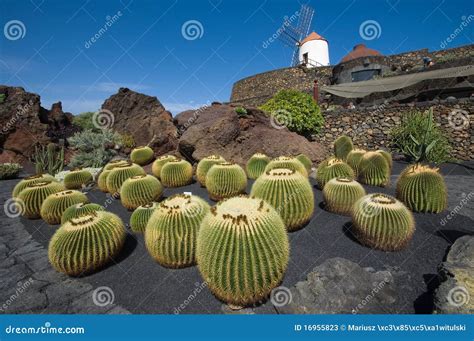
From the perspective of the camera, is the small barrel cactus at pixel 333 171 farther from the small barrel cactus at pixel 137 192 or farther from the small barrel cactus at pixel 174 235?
the small barrel cactus at pixel 137 192

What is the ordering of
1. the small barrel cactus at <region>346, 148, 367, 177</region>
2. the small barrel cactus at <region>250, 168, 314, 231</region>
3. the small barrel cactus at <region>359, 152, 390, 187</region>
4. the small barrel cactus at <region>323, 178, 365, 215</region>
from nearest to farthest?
the small barrel cactus at <region>250, 168, 314, 231</region>
the small barrel cactus at <region>323, 178, 365, 215</region>
the small barrel cactus at <region>359, 152, 390, 187</region>
the small barrel cactus at <region>346, 148, 367, 177</region>

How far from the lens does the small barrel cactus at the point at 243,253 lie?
289cm

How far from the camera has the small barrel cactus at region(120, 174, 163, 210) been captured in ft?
21.4

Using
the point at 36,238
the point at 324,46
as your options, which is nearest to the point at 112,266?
the point at 36,238

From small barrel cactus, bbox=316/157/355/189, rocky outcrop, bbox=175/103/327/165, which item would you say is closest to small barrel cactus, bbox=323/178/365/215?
small barrel cactus, bbox=316/157/355/189

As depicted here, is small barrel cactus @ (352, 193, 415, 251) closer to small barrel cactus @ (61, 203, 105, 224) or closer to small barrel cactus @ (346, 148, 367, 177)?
small barrel cactus @ (346, 148, 367, 177)

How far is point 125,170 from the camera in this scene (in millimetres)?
7953

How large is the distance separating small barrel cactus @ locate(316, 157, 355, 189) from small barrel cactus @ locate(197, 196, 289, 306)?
4.05 meters

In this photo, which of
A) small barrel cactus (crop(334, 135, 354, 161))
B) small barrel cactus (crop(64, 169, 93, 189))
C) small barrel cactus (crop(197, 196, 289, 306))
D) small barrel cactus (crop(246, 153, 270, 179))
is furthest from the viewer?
small barrel cactus (crop(334, 135, 354, 161))

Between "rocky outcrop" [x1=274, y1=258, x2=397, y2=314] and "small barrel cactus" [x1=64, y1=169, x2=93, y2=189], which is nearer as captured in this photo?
"rocky outcrop" [x1=274, y1=258, x2=397, y2=314]

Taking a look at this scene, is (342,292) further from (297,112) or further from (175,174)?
(297,112)

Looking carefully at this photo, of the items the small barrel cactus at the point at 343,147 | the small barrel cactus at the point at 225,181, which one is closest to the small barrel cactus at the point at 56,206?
the small barrel cactus at the point at 225,181

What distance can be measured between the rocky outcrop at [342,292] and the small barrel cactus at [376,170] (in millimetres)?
4254

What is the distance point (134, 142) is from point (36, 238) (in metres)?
10.6
